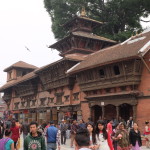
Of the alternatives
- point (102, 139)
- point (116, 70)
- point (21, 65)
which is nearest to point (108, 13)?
point (21, 65)

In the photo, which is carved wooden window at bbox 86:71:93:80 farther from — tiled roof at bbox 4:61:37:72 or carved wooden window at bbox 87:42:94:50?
tiled roof at bbox 4:61:37:72

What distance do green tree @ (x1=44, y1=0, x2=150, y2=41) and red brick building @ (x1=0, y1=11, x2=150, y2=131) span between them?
22.4ft

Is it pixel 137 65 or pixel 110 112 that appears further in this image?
pixel 110 112

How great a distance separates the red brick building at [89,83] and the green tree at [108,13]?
22.4ft

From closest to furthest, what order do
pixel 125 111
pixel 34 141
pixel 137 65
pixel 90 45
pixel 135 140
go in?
pixel 34 141 < pixel 135 140 < pixel 137 65 < pixel 125 111 < pixel 90 45

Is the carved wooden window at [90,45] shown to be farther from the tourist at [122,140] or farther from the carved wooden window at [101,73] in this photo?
the tourist at [122,140]

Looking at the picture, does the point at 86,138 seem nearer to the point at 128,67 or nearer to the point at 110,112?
the point at 128,67

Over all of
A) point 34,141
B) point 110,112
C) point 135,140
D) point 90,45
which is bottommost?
point 135,140

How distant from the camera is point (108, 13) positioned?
128 feet

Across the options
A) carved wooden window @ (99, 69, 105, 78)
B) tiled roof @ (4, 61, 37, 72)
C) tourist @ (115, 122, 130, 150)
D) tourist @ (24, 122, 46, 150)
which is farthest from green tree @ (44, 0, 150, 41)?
tourist @ (24, 122, 46, 150)

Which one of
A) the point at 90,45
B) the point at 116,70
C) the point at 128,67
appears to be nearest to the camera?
the point at 128,67

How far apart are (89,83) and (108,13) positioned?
21937 mm

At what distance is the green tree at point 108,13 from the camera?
36.6 metres

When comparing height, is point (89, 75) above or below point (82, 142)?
above
